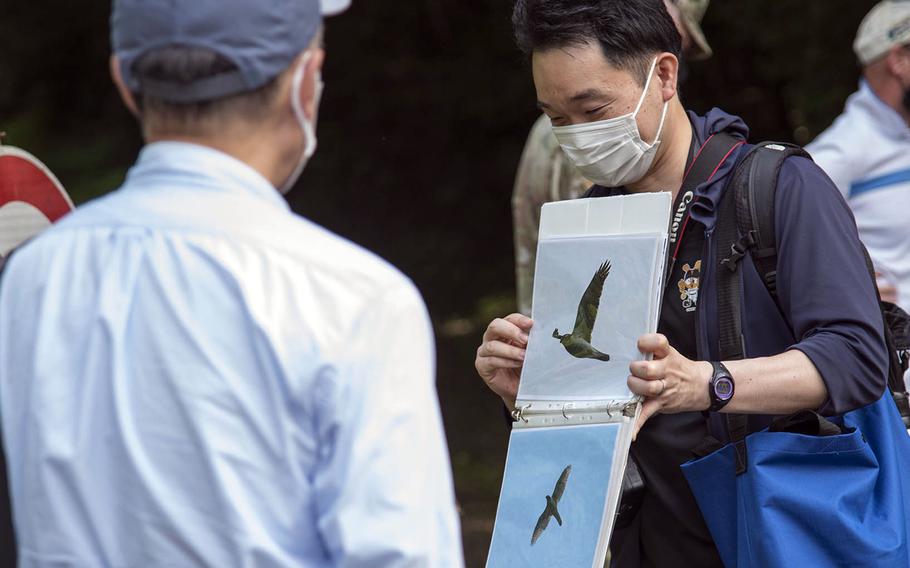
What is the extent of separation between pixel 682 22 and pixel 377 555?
10.4 ft

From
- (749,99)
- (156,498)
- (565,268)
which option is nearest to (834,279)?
(565,268)

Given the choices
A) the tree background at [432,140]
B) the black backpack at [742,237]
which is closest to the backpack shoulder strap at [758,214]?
the black backpack at [742,237]

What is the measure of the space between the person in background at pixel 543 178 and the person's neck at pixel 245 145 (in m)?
2.60

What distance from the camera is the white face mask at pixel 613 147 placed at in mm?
2672

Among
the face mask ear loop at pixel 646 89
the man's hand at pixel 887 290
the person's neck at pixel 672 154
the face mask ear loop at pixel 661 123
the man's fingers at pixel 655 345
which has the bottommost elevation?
the man's hand at pixel 887 290

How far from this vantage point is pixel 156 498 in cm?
147


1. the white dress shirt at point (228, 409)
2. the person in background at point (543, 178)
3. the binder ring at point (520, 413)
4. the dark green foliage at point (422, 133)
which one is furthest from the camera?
the dark green foliage at point (422, 133)

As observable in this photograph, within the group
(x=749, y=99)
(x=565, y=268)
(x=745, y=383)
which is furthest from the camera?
(x=749, y=99)

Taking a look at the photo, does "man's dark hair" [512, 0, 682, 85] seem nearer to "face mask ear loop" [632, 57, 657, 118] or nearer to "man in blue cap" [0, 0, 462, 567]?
"face mask ear loop" [632, 57, 657, 118]

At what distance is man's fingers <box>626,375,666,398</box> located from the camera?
7.52 feet

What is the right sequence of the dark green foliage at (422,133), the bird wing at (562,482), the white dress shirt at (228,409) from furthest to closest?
the dark green foliage at (422,133)
the bird wing at (562,482)
the white dress shirt at (228,409)

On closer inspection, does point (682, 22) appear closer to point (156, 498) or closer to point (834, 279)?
point (834, 279)

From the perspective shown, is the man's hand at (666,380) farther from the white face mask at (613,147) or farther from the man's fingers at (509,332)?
the white face mask at (613,147)

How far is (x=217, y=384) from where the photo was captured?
1.47 metres
